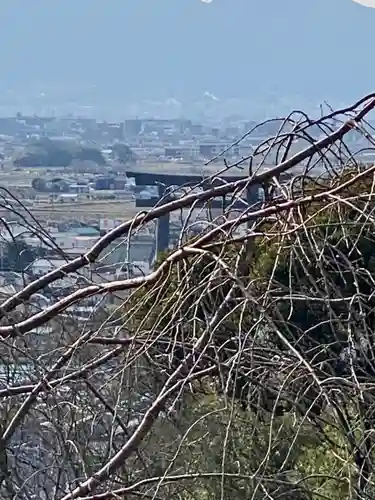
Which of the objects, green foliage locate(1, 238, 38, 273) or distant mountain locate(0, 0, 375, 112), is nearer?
green foliage locate(1, 238, 38, 273)

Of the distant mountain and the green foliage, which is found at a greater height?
the distant mountain

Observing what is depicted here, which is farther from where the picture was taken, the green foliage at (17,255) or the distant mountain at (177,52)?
the distant mountain at (177,52)

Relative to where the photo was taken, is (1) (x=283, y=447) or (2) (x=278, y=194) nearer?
(2) (x=278, y=194)

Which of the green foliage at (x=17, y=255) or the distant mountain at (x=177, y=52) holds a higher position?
the distant mountain at (x=177, y=52)

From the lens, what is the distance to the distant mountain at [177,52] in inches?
727

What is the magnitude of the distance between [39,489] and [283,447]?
2.08 feet

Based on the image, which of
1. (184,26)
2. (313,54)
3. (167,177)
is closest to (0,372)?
(167,177)

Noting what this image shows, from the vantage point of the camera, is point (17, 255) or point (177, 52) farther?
point (177, 52)

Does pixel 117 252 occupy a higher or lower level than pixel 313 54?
lower

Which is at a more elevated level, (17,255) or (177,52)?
(177,52)

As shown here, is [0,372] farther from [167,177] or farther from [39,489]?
[167,177]

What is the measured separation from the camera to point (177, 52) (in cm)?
2617

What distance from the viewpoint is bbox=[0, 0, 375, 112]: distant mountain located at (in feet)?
60.5

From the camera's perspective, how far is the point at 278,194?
7.22 ft
